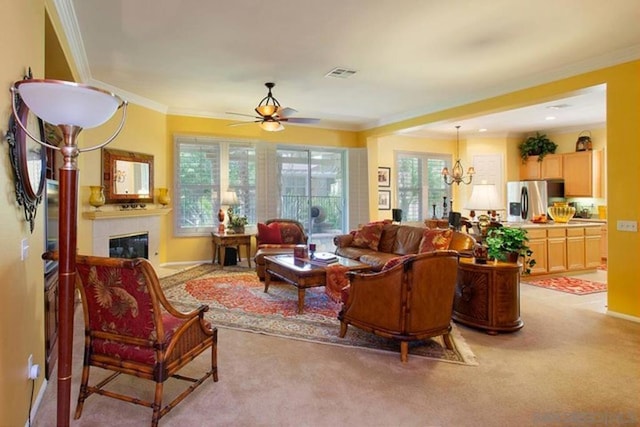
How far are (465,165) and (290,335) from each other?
7.28m

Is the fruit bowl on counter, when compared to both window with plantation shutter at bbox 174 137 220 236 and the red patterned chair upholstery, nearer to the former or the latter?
the red patterned chair upholstery

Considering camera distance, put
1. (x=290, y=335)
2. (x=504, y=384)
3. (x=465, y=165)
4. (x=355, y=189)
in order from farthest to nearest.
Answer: (x=465, y=165) < (x=355, y=189) < (x=290, y=335) < (x=504, y=384)

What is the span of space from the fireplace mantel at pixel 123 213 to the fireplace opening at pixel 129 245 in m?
0.32

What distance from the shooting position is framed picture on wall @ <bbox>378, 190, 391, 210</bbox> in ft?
28.2

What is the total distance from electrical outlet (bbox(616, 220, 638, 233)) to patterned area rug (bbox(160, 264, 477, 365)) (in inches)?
84.3

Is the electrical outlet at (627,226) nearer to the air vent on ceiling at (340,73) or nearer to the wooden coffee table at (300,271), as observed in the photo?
the wooden coffee table at (300,271)

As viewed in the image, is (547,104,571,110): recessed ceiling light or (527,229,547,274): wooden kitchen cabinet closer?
(527,229,547,274): wooden kitchen cabinet

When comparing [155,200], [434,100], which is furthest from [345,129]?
[155,200]

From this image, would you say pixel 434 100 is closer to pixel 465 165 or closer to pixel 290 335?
pixel 465 165

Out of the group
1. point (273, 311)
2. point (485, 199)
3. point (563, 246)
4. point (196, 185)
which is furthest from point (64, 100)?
point (563, 246)

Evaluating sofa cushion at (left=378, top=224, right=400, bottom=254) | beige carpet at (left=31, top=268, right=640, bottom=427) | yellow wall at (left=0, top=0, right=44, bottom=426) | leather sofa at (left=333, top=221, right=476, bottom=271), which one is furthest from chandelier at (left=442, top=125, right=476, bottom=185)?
yellow wall at (left=0, top=0, right=44, bottom=426)

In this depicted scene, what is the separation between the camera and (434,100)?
20.1 feet

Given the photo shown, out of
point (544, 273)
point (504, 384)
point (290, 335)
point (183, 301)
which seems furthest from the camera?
point (544, 273)

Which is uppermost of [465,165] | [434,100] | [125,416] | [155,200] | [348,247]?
[434,100]
